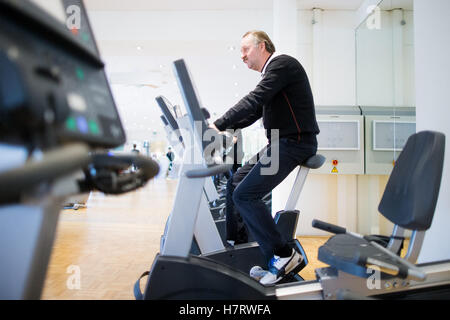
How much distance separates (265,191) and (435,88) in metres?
1.35

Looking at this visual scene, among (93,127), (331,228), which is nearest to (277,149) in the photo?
(331,228)

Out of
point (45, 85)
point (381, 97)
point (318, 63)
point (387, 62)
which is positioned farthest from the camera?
point (318, 63)

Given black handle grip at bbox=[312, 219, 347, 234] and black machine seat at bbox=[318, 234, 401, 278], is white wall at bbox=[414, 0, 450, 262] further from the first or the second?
black handle grip at bbox=[312, 219, 347, 234]

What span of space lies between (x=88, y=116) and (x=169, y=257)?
743 mm

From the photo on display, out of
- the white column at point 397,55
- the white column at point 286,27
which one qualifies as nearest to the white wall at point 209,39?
the white column at point 286,27

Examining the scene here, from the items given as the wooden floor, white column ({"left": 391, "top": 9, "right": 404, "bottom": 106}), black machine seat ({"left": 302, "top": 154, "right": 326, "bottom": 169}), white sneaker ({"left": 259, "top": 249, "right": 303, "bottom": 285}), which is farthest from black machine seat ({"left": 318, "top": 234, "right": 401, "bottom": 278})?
white column ({"left": 391, "top": 9, "right": 404, "bottom": 106})

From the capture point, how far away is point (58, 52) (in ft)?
2.15

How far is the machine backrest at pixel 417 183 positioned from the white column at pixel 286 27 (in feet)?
7.62

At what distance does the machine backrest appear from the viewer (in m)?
1.21

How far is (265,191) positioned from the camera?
1783mm

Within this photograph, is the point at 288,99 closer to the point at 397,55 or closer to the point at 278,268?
the point at 278,268

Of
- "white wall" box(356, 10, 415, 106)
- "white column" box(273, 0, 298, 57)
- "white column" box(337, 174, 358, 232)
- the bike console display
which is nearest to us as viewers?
the bike console display
